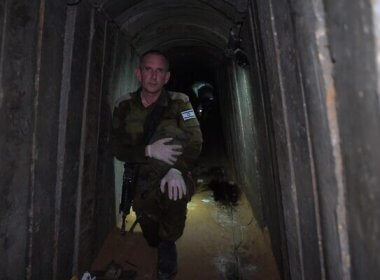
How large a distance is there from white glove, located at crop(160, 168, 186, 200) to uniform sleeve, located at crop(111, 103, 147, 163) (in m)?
0.37

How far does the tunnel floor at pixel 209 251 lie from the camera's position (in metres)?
3.60

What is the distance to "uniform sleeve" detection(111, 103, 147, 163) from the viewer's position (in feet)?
12.5

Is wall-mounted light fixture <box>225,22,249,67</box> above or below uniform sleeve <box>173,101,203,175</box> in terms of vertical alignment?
above

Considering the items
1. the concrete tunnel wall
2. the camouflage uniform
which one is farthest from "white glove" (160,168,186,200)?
the concrete tunnel wall

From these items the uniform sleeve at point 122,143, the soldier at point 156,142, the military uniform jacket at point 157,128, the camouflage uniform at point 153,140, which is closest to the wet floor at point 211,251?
the soldier at point 156,142

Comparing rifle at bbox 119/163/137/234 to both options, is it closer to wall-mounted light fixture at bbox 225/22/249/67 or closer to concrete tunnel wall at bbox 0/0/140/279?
concrete tunnel wall at bbox 0/0/140/279

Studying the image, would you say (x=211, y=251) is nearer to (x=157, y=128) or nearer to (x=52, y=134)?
(x=157, y=128)

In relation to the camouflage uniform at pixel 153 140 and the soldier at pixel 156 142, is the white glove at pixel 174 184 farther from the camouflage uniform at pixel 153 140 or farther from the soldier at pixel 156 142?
the camouflage uniform at pixel 153 140

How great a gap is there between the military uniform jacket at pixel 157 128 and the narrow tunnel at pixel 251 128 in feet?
0.73

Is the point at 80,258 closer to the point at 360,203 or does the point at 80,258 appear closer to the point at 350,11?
the point at 360,203

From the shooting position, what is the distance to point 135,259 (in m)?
3.95

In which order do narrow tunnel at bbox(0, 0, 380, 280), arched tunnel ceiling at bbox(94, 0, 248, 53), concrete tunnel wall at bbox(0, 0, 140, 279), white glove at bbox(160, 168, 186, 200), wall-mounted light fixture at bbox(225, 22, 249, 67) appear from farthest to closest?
arched tunnel ceiling at bbox(94, 0, 248, 53), wall-mounted light fixture at bbox(225, 22, 249, 67), white glove at bbox(160, 168, 186, 200), concrete tunnel wall at bbox(0, 0, 140, 279), narrow tunnel at bbox(0, 0, 380, 280)

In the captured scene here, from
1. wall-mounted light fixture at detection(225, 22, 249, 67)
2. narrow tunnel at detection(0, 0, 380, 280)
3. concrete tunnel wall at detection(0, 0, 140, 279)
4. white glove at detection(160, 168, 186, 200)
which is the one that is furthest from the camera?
wall-mounted light fixture at detection(225, 22, 249, 67)

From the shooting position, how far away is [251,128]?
14.1 ft
